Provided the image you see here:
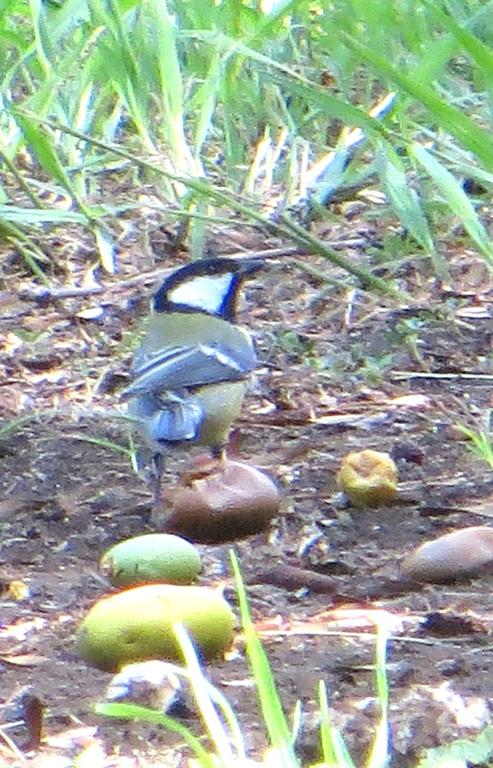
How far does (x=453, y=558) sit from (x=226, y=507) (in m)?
0.50

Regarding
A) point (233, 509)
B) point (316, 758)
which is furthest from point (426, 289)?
point (316, 758)

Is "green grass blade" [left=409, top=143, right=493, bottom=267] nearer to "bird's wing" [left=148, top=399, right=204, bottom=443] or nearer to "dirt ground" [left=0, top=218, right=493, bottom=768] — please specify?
"dirt ground" [left=0, top=218, right=493, bottom=768]

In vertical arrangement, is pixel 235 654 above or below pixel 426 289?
above

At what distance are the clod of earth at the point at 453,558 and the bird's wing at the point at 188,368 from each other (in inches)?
47.5

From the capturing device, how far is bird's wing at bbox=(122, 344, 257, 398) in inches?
138

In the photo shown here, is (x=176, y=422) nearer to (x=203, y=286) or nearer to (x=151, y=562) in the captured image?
(x=203, y=286)

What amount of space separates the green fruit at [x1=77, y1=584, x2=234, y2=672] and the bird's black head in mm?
1858

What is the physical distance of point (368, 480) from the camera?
2842 millimetres

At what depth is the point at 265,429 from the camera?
3469mm

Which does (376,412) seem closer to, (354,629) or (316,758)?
(354,629)

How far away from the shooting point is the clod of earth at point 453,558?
7.69 ft

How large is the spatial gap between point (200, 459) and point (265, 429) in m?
0.17

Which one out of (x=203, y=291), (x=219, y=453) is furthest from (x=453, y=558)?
(x=203, y=291)

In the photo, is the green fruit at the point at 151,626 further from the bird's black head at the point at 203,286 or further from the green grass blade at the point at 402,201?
the bird's black head at the point at 203,286
